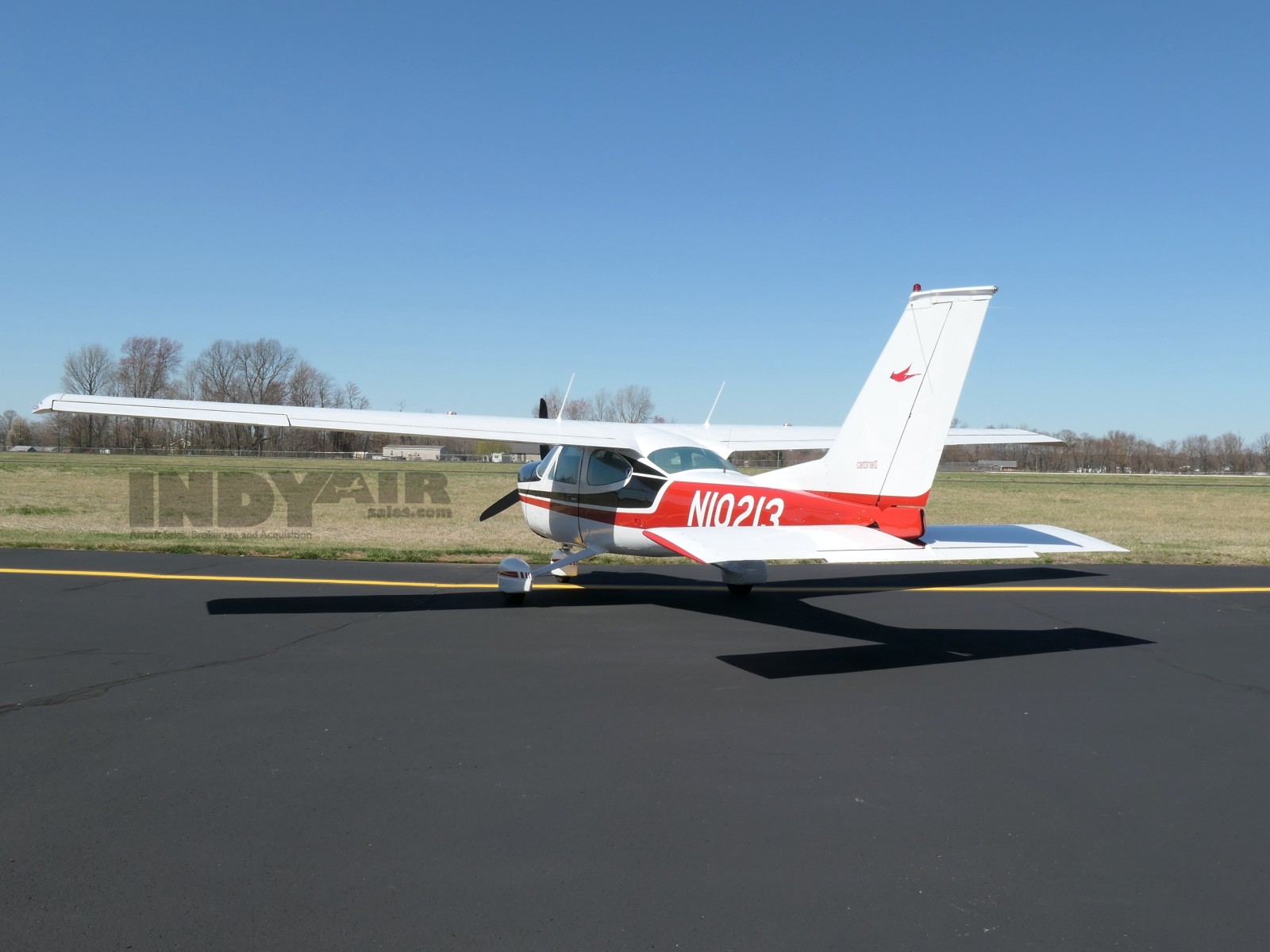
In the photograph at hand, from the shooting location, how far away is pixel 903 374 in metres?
7.84

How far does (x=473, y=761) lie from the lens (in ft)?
16.0

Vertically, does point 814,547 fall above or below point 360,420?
below

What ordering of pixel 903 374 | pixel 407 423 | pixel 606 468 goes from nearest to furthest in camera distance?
pixel 903 374 → pixel 407 423 → pixel 606 468

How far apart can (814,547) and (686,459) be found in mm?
2988

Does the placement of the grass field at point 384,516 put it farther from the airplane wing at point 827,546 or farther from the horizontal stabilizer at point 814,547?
the horizontal stabilizer at point 814,547

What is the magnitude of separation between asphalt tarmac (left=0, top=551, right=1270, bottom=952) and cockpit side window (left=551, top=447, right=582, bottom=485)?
255cm

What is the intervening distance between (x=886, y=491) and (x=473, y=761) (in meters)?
4.88

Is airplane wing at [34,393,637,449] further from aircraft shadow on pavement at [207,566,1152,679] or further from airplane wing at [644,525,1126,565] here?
airplane wing at [644,525,1126,565]

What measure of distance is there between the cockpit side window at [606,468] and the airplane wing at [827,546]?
235 cm

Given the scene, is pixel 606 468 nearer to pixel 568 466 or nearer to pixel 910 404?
pixel 568 466

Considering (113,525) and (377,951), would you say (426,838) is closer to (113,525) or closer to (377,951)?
(377,951)

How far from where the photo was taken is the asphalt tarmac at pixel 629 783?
328 cm

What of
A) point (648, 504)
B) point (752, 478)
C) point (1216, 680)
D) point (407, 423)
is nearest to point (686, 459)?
point (648, 504)

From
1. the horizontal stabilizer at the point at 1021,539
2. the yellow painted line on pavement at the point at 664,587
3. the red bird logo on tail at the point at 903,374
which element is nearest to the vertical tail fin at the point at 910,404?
the red bird logo on tail at the point at 903,374
